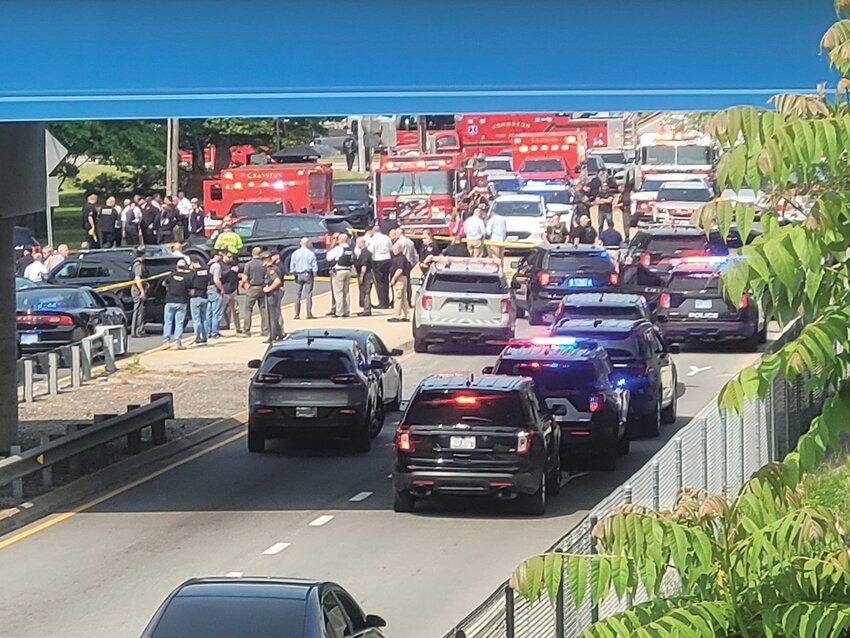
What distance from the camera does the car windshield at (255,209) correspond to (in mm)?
56203

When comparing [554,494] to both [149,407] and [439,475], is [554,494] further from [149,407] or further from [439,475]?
[149,407]

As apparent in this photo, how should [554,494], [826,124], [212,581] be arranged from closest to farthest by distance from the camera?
1. [826,124]
2. [212,581]
3. [554,494]

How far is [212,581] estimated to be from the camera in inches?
426

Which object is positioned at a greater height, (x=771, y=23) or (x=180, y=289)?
(x=771, y=23)

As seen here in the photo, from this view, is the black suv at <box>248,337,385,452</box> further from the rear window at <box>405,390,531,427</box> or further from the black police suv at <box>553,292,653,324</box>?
the black police suv at <box>553,292,653,324</box>

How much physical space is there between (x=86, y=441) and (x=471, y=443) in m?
5.46

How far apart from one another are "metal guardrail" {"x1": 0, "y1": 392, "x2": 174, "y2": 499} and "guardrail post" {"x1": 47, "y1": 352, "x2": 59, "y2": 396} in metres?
5.28

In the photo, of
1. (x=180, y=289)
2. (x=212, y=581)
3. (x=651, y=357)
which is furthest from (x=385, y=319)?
(x=212, y=581)

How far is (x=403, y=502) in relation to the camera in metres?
19.5

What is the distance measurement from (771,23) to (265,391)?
8.99 m

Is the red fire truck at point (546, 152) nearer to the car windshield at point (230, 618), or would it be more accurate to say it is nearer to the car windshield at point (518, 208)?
the car windshield at point (518, 208)

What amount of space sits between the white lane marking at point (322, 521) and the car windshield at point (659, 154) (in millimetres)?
47318

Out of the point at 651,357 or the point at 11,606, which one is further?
the point at 651,357

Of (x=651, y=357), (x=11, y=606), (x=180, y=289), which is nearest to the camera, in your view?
(x=11, y=606)
